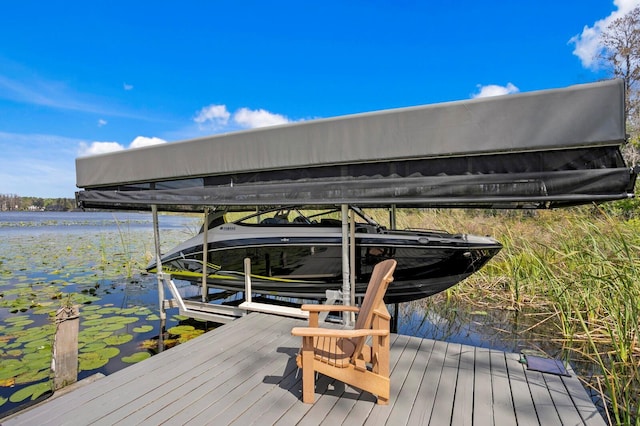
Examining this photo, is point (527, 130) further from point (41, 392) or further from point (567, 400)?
point (41, 392)

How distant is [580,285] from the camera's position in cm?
424

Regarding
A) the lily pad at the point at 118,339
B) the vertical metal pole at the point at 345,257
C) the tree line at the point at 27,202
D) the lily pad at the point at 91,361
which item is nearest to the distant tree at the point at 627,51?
the vertical metal pole at the point at 345,257

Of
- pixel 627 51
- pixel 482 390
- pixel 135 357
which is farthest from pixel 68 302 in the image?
pixel 627 51

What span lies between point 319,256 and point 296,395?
224cm

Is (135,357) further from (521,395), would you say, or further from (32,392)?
(521,395)

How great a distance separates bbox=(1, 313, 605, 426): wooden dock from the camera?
1.79 meters

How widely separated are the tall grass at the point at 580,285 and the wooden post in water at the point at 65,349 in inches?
149

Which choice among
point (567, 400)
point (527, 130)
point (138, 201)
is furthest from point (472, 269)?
point (138, 201)

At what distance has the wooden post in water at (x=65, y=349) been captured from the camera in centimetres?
250

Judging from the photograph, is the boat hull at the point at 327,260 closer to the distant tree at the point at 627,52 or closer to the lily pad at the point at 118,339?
the lily pad at the point at 118,339

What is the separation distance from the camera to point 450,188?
2123mm

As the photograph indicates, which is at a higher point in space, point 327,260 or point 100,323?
point 327,260

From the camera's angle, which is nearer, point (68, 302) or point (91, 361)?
point (91, 361)

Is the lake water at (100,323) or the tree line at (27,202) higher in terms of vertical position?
the tree line at (27,202)
